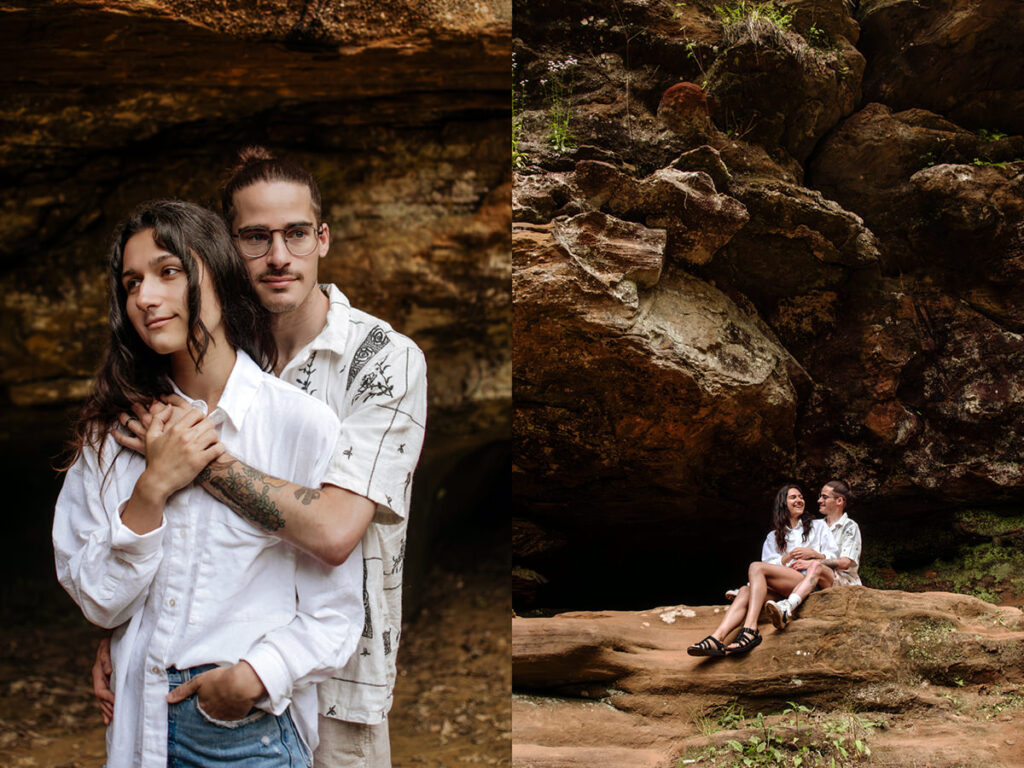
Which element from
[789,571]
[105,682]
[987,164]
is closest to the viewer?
[105,682]

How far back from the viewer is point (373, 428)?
159cm

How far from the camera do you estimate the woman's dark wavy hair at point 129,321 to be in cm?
155

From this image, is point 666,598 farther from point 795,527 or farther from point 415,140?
point 415,140

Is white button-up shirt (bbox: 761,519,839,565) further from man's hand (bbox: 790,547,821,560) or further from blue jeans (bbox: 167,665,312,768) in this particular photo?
blue jeans (bbox: 167,665,312,768)

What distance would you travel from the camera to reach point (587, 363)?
9.53ft

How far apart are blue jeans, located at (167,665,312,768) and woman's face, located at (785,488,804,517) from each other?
1.89 metres

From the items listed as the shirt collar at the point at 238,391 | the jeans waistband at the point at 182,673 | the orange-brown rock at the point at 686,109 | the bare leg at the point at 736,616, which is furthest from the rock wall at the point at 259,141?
the jeans waistband at the point at 182,673

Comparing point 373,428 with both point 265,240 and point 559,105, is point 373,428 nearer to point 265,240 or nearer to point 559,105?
point 265,240

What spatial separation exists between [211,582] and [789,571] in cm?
190

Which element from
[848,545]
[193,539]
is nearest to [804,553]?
[848,545]

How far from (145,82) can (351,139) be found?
800 mm

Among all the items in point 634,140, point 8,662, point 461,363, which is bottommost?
point 8,662

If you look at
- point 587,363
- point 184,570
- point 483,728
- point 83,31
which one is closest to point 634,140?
point 587,363

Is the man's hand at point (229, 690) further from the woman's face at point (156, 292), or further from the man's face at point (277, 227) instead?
the man's face at point (277, 227)
